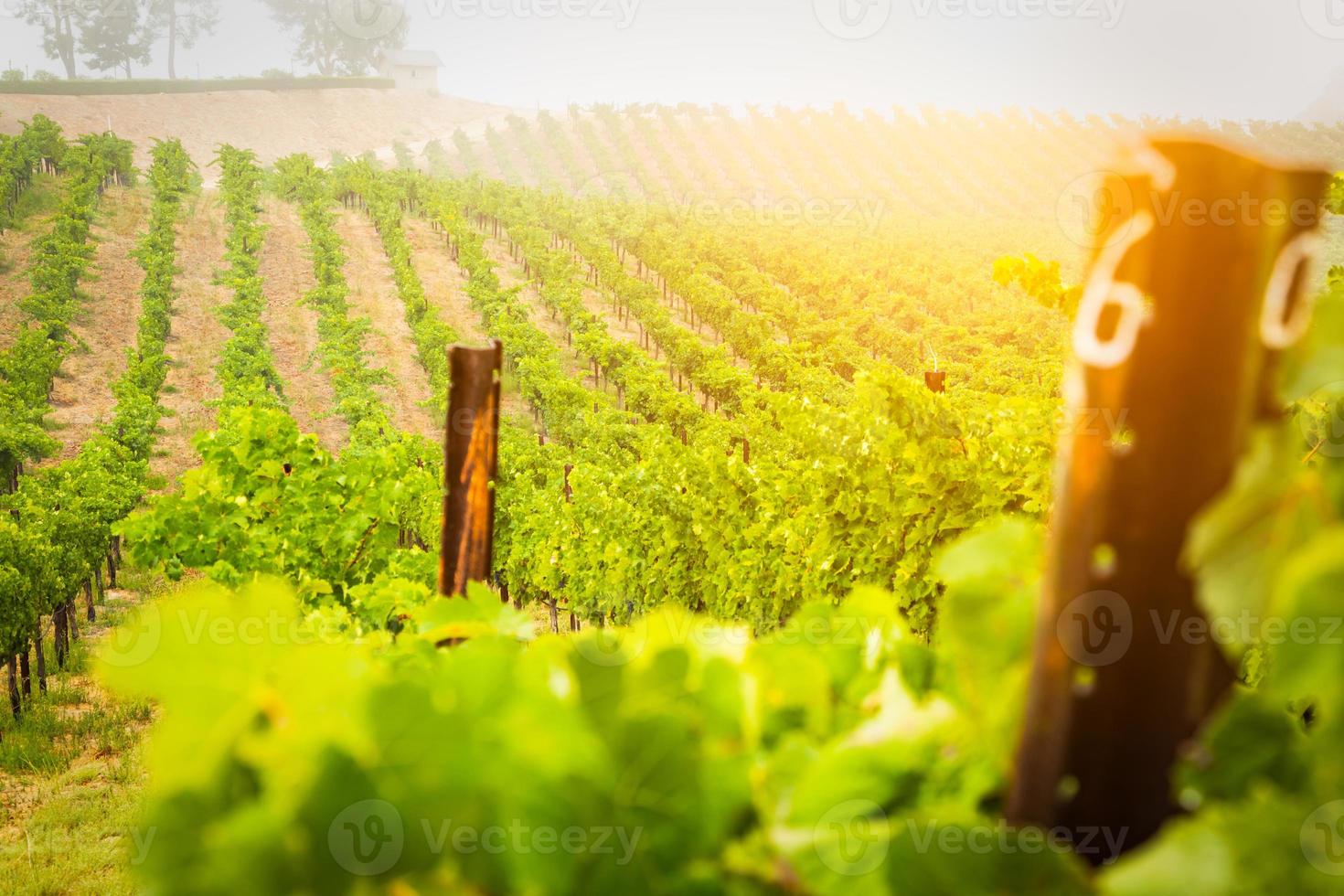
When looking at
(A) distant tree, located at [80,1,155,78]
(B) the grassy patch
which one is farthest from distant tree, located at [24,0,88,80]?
(B) the grassy patch

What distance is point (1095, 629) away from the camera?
644 mm

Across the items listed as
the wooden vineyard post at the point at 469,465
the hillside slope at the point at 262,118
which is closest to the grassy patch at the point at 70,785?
the wooden vineyard post at the point at 469,465

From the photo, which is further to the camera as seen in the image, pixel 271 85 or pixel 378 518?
pixel 271 85

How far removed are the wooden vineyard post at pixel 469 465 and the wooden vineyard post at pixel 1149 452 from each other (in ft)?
4.79

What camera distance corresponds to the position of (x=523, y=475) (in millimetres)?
15562

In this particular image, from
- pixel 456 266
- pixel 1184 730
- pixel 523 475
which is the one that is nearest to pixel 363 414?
pixel 523 475

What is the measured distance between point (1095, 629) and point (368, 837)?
0.57 m

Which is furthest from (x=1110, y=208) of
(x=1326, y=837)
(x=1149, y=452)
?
(x=1326, y=837)

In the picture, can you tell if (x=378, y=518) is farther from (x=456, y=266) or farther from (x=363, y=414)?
(x=456, y=266)

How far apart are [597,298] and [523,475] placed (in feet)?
83.5

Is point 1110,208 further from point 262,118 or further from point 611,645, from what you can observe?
point 262,118

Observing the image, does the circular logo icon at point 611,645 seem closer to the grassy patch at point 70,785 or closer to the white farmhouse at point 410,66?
the grassy patch at point 70,785

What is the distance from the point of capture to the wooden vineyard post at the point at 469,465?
1.93m

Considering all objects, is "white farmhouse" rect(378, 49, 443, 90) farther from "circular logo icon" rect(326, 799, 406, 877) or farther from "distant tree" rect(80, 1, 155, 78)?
"circular logo icon" rect(326, 799, 406, 877)
